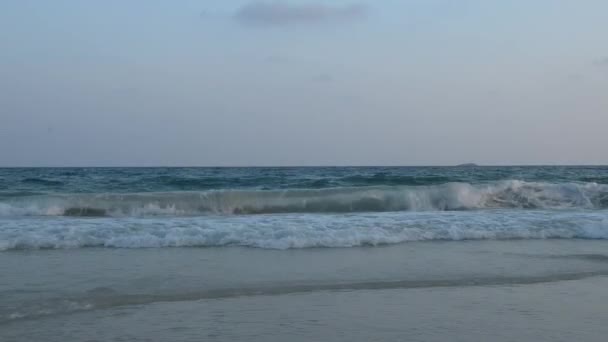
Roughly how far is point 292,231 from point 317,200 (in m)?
7.38

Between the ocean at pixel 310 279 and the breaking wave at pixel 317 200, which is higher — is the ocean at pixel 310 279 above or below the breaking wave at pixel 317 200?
below

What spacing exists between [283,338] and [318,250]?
446cm

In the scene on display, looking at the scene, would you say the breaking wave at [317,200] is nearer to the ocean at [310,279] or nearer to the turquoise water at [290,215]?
the turquoise water at [290,215]

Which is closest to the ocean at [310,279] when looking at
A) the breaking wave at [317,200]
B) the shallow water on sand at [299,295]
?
the shallow water on sand at [299,295]

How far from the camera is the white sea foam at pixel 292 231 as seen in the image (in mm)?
9594

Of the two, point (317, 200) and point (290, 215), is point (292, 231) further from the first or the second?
point (317, 200)

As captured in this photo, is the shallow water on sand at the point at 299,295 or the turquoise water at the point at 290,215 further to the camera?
the turquoise water at the point at 290,215

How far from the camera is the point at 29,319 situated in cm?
530

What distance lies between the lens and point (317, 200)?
17.8 meters

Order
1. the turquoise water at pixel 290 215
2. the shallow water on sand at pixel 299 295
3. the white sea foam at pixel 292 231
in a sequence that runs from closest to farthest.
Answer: the shallow water on sand at pixel 299 295
the white sea foam at pixel 292 231
the turquoise water at pixel 290 215

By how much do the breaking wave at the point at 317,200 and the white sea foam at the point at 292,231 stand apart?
191 inches

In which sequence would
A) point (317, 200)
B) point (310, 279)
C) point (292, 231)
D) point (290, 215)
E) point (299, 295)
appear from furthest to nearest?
point (317, 200), point (290, 215), point (292, 231), point (310, 279), point (299, 295)

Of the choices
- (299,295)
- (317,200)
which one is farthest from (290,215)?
(299,295)

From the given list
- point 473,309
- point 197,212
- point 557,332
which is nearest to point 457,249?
point 473,309
